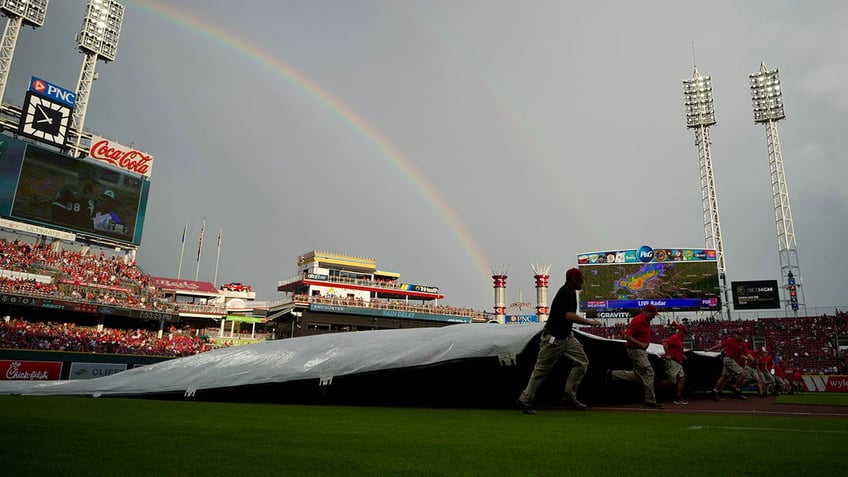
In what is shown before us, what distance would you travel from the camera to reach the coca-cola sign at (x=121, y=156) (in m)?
36.1

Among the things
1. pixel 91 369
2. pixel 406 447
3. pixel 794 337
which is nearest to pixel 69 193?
pixel 91 369

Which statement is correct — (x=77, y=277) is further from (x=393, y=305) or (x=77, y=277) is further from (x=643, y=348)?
(x=643, y=348)

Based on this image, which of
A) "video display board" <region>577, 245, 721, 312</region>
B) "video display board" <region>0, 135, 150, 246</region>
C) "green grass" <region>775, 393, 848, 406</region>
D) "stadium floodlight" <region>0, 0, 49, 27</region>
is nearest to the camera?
"green grass" <region>775, 393, 848, 406</region>

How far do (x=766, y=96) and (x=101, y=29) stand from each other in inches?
2255

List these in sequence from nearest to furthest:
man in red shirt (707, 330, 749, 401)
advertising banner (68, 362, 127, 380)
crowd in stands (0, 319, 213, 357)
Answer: man in red shirt (707, 330, 749, 401)
advertising banner (68, 362, 127, 380)
crowd in stands (0, 319, 213, 357)

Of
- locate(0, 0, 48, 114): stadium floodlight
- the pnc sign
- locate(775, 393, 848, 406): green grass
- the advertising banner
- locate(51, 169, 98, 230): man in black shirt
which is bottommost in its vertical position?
the advertising banner

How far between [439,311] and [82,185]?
32631 mm

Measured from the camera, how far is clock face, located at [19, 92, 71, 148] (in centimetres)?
3158

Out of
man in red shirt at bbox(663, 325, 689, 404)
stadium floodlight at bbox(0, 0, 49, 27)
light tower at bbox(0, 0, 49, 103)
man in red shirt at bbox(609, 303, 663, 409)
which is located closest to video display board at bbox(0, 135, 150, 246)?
light tower at bbox(0, 0, 49, 103)

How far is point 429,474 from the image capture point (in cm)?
232

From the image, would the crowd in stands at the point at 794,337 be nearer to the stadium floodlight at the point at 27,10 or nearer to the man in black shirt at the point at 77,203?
the man in black shirt at the point at 77,203

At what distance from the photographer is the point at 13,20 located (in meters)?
33.8

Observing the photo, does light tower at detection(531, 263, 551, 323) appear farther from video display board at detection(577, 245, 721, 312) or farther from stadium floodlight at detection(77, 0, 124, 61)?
stadium floodlight at detection(77, 0, 124, 61)

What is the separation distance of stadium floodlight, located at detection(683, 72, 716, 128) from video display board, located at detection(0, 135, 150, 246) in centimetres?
4999
